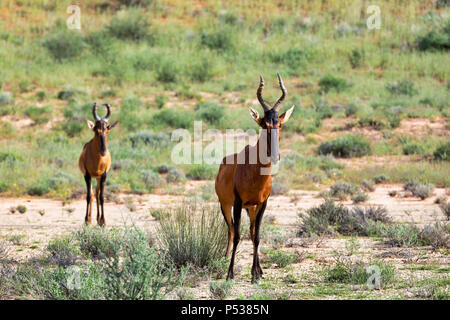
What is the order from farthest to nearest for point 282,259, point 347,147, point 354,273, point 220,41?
1. point 220,41
2. point 347,147
3. point 282,259
4. point 354,273

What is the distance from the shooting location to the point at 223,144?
2286 centimetres

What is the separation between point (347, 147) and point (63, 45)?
19.4m

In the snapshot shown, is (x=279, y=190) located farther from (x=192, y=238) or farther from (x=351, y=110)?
(x=351, y=110)

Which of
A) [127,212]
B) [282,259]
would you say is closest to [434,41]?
[127,212]

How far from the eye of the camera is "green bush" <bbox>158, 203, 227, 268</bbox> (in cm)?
814

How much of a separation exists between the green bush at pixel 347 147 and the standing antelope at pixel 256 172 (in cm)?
1350

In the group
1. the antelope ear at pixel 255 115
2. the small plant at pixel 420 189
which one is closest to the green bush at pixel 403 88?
the small plant at pixel 420 189

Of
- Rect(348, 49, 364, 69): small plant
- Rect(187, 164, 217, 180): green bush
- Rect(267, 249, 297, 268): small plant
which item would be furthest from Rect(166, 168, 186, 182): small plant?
Rect(348, 49, 364, 69): small plant

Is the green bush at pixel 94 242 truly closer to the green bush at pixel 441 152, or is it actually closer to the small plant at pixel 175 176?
the small plant at pixel 175 176

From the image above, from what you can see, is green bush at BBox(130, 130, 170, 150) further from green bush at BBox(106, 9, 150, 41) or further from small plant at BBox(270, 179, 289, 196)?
green bush at BBox(106, 9, 150, 41)

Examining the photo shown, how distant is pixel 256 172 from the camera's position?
7.30m

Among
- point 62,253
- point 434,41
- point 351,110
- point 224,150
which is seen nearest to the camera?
point 62,253

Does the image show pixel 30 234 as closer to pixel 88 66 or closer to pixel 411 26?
pixel 88 66
